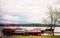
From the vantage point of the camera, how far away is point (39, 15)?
9.36ft

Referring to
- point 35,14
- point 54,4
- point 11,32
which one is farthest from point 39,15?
point 11,32

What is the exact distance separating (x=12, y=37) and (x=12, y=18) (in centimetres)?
24

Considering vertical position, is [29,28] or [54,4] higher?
[54,4]

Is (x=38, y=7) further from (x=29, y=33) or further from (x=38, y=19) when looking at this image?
(x=29, y=33)

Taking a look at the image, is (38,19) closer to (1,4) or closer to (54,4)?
(54,4)

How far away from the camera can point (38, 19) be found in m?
2.85

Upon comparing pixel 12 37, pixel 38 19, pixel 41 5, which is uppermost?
pixel 41 5

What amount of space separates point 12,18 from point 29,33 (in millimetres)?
287

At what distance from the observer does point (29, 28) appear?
2.84 meters

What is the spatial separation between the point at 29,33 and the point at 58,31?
367 mm

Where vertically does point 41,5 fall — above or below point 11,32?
above

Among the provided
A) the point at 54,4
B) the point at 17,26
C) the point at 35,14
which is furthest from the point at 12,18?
the point at 54,4

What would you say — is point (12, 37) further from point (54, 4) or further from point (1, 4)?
point (54, 4)

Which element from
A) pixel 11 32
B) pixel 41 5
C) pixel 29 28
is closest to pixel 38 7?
pixel 41 5
